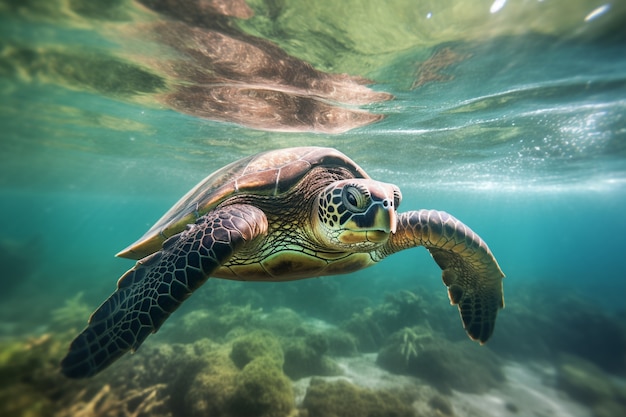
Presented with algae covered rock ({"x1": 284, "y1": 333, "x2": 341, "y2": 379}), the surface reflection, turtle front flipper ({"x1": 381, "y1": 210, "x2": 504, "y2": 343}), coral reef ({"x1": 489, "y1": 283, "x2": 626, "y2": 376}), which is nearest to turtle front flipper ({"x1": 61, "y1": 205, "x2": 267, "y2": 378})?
turtle front flipper ({"x1": 381, "y1": 210, "x2": 504, "y2": 343})

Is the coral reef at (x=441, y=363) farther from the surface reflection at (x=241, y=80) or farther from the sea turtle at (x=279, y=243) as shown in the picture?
the surface reflection at (x=241, y=80)

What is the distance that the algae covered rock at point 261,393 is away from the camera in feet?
16.1

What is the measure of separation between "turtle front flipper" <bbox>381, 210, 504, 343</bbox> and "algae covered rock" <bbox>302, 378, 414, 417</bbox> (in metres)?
2.34

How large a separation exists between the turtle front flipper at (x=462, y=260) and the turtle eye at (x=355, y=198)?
165 cm

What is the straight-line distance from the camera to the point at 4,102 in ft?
35.9

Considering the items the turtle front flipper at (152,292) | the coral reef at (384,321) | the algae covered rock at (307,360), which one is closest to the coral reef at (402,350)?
Answer: the coral reef at (384,321)

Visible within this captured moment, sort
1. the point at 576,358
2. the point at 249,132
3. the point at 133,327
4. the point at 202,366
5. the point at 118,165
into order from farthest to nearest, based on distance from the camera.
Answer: the point at 118,165
the point at 249,132
the point at 576,358
the point at 202,366
the point at 133,327

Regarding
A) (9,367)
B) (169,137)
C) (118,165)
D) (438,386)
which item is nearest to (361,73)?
(438,386)

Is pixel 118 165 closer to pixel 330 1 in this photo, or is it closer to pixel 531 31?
pixel 330 1

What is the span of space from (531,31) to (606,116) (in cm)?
697

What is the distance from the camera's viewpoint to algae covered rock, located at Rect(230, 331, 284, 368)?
672 centimetres

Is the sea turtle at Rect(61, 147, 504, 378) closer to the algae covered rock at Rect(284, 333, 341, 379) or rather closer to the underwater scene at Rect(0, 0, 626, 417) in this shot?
the underwater scene at Rect(0, 0, 626, 417)

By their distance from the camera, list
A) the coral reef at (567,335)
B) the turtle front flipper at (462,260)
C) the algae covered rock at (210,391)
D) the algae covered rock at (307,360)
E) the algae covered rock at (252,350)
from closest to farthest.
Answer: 1. the turtle front flipper at (462,260)
2. the algae covered rock at (210,391)
3. the algae covered rock at (252,350)
4. the algae covered rock at (307,360)
5. the coral reef at (567,335)

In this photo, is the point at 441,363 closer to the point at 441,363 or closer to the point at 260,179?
the point at 441,363
